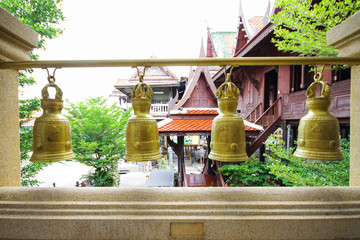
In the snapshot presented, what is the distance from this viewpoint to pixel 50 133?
1346 millimetres

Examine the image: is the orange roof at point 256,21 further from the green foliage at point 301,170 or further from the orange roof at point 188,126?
the green foliage at point 301,170

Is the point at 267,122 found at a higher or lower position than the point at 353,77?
lower

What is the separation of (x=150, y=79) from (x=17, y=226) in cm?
1238

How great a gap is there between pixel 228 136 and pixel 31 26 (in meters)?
5.69

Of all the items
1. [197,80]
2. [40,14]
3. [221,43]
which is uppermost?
[221,43]

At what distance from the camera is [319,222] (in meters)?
1.39

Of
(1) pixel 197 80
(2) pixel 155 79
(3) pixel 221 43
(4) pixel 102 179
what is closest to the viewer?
(1) pixel 197 80

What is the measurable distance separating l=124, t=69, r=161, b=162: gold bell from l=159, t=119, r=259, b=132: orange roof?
3315 millimetres

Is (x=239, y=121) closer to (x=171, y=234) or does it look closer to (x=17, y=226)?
(x=171, y=234)

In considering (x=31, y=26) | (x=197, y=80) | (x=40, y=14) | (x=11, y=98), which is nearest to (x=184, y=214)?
(x=11, y=98)

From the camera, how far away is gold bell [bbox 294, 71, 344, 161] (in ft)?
4.24

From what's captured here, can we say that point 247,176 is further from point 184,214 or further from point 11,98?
point 11,98

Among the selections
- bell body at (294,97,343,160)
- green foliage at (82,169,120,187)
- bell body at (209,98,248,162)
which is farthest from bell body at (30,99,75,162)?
green foliage at (82,169,120,187)

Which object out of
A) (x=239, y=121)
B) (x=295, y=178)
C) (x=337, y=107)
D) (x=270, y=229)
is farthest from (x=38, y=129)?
(x=337, y=107)
